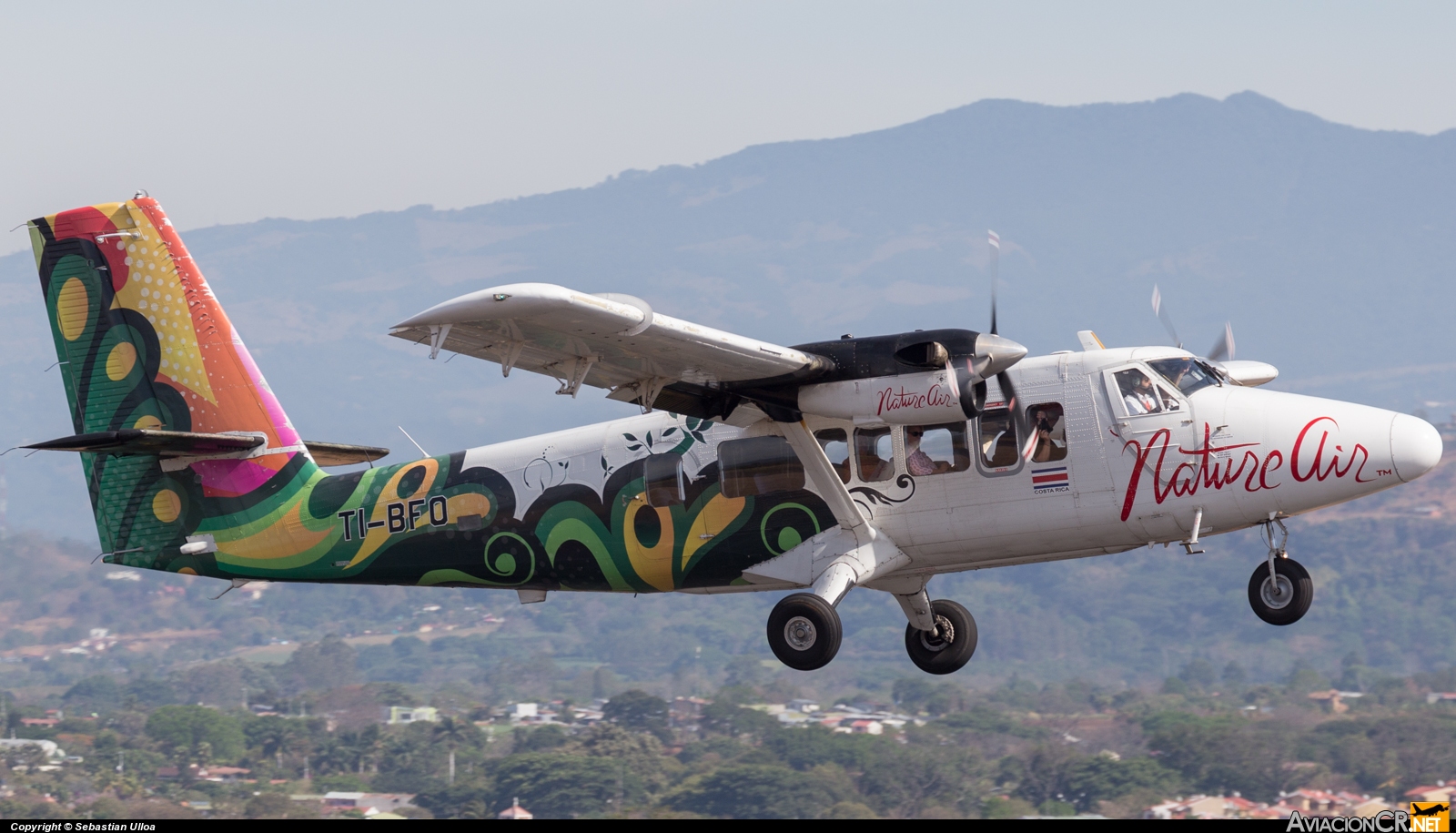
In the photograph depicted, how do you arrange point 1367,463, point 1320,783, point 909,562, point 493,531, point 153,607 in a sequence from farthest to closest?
point 153,607 → point 1320,783 → point 493,531 → point 909,562 → point 1367,463

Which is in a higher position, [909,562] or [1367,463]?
[1367,463]

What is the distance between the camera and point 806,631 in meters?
16.0

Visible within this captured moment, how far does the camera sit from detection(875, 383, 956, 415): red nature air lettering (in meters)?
14.9

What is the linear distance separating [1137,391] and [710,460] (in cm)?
441

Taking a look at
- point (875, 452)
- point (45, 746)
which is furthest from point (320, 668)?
point (875, 452)

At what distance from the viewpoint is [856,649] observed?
187875 mm

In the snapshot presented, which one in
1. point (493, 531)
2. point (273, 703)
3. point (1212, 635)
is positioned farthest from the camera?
point (1212, 635)

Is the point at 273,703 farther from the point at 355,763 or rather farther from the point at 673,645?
the point at 673,645

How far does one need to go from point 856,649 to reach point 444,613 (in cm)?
5159

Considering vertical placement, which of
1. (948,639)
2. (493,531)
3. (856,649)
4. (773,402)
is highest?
(773,402)

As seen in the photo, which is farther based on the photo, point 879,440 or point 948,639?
point 948,639

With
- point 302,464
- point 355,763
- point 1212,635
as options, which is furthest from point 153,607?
point 302,464

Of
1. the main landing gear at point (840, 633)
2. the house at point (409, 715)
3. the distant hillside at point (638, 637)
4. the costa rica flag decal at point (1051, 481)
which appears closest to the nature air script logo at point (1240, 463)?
the costa rica flag decal at point (1051, 481)

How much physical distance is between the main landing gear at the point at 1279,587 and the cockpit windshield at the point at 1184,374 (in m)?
1.52
